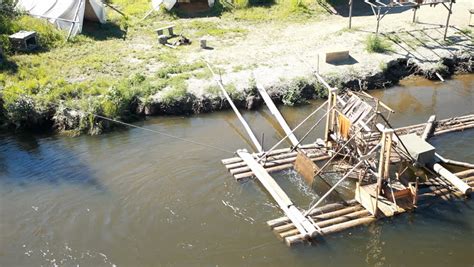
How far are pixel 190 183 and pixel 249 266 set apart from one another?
3946 mm

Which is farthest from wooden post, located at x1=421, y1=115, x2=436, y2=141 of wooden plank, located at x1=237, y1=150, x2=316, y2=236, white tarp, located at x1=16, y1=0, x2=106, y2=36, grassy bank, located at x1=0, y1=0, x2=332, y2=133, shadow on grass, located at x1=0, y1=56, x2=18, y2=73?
white tarp, located at x1=16, y1=0, x2=106, y2=36

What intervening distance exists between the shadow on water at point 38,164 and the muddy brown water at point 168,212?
3 cm

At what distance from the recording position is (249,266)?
12.6 meters

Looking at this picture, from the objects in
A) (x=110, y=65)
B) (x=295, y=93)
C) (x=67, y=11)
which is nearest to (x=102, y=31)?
(x=67, y=11)

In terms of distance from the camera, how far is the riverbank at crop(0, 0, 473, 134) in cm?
1916

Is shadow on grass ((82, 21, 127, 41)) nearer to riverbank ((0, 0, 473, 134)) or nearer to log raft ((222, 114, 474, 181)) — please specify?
riverbank ((0, 0, 473, 134))

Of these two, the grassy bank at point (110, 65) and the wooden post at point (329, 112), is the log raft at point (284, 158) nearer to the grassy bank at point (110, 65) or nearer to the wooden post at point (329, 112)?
the wooden post at point (329, 112)

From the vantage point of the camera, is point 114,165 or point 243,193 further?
Result: point 114,165

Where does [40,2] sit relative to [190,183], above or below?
above

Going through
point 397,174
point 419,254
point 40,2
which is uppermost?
point 40,2

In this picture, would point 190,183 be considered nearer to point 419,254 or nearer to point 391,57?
point 419,254

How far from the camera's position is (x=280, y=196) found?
47.6 ft

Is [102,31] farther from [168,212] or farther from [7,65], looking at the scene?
[168,212]

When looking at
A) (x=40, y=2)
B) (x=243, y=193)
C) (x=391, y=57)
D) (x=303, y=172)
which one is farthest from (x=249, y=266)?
(x=40, y=2)
